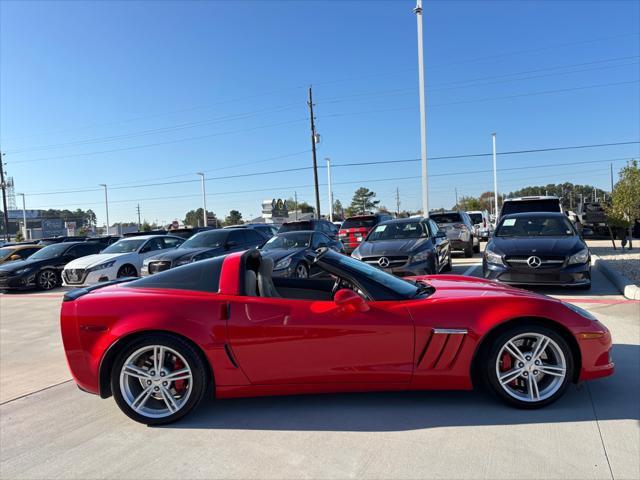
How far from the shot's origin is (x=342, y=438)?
3010mm

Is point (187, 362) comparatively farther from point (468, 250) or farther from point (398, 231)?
point (468, 250)

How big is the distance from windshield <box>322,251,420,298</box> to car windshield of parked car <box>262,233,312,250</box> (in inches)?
283

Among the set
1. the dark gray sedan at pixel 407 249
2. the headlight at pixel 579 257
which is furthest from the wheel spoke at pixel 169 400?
the headlight at pixel 579 257

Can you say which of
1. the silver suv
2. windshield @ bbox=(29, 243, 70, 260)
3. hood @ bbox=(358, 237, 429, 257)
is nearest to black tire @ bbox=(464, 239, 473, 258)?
the silver suv

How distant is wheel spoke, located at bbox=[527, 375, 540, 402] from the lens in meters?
3.28

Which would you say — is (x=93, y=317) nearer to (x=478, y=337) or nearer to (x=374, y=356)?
(x=374, y=356)

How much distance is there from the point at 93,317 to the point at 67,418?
3.17 ft

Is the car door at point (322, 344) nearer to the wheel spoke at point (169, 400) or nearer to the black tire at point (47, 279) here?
the wheel spoke at point (169, 400)

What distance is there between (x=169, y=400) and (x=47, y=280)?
42.3 feet

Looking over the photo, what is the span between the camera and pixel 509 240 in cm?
850

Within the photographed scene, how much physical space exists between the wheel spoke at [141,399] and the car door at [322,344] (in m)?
0.77

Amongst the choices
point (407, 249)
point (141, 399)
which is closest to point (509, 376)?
point (141, 399)

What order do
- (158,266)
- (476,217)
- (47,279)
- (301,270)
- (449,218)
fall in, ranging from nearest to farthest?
(301,270) < (158,266) < (47,279) < (449,218) < (476,217)

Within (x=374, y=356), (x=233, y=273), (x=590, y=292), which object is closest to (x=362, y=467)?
(x=374, y=356)
